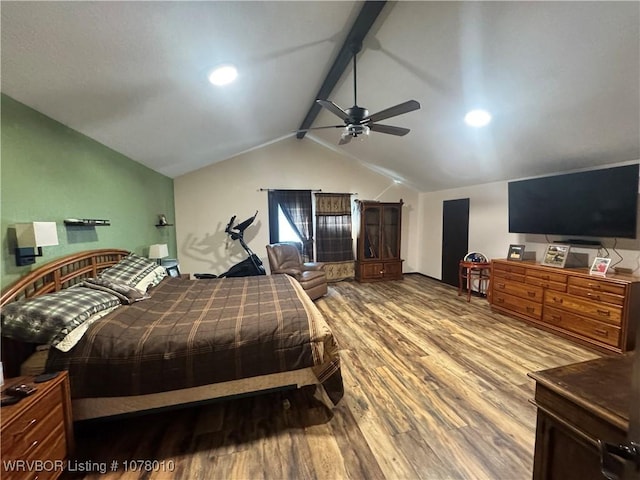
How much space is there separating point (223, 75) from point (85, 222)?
1.74 meters

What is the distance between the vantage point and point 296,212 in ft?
18.1

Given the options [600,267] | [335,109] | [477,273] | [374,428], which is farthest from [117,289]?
[477,273]

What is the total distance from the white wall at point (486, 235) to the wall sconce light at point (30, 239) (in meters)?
5.39

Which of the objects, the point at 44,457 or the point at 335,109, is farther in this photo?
the point at 335,109

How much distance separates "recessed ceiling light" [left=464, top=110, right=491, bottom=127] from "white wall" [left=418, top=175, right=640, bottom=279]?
5.64 ft

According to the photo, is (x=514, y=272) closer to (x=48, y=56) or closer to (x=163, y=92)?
(x=163, y=92)

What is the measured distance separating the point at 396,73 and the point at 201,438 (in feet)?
11.7

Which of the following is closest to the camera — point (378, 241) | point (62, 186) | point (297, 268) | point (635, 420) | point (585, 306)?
point (635, 420)

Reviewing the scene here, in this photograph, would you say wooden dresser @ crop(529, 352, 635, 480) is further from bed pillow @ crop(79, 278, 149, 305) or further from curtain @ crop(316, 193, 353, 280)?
curtain @ crop(316, 193, 353, 280)

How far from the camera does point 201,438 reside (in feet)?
5.62

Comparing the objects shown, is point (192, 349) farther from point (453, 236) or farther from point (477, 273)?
point (453, 236)

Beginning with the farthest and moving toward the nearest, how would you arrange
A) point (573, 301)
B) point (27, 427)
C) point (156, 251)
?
point (156, 251) → point (573, 301) → point (27, 427)

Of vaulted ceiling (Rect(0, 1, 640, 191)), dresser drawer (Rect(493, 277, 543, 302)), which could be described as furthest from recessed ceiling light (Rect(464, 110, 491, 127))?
dresser drawer (Rect(493, 277, 543, 302))

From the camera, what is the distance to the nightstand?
1.10 meters
